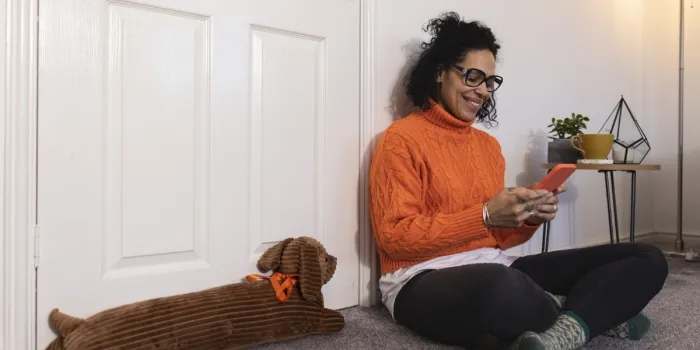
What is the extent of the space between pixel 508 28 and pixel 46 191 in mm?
1602

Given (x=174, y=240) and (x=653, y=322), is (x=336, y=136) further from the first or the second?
(x=653, y=322)

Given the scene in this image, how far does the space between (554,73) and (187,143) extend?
1585mm

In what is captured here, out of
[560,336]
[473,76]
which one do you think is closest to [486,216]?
[560,336]

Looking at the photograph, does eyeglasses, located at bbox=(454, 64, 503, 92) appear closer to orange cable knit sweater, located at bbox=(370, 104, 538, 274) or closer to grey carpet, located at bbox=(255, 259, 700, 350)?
orange cable knit sweater, located at bbox=(370, 104, 538, 274)

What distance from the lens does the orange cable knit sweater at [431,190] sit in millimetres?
1203

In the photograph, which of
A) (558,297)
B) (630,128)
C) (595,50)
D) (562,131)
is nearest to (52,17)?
(558,297)

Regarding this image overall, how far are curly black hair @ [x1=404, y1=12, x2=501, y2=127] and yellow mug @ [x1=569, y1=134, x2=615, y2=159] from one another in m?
0.66

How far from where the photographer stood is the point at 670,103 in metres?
2.77

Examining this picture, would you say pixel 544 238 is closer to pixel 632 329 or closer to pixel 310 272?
pixel 632 329

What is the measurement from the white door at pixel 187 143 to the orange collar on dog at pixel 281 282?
0.06 m

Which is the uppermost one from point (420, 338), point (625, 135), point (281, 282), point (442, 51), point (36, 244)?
point (442, 51)

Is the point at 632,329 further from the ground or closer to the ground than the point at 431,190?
closer to the ground

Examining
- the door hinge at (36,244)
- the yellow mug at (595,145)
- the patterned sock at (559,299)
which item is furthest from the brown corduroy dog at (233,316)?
the yellow mug at (595,145)

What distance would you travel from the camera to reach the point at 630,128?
8.22ft
